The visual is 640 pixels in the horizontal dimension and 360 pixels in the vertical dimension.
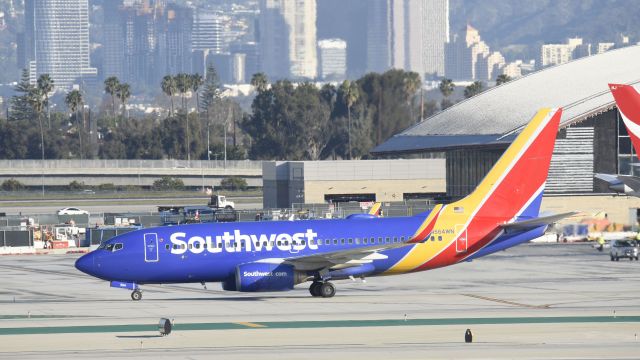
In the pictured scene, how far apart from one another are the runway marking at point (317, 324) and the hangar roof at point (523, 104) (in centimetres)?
6119

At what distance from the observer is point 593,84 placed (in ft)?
374

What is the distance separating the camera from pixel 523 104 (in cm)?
11712

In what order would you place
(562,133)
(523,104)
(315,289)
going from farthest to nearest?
1. (523,104)
2. (562,133)
3. (315,289)

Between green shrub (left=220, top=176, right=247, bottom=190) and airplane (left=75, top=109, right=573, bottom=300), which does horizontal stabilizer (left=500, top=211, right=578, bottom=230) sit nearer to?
airplane (left=75, top=109, right=573, bottom=300)

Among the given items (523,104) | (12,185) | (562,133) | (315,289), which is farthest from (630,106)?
(12,185)

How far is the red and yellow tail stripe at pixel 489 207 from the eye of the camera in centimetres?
5784

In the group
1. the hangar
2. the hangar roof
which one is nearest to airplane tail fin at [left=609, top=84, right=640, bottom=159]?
the hangar

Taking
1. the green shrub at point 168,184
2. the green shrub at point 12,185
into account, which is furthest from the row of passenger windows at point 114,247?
the green shrub at point 12,185

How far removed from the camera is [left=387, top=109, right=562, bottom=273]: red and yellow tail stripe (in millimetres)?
57844

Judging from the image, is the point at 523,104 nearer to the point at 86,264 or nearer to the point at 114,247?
the point at 114,247

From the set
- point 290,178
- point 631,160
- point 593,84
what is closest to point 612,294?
point 631,160

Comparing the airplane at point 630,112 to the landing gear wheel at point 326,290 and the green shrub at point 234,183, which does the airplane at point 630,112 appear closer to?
the landing gear wheel at point 326,290

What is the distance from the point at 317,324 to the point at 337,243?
10906 mm

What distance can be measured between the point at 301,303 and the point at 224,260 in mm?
4230
